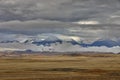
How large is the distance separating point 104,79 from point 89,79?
334 cm

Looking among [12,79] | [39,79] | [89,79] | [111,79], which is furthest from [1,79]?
[111,79]

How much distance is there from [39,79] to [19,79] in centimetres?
441

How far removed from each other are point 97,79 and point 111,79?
3307 mm

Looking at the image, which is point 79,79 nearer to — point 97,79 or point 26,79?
point 97,79

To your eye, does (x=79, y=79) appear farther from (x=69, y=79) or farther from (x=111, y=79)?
(x=111, y=79)

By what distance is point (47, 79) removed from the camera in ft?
214

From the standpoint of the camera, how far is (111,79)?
63688mm

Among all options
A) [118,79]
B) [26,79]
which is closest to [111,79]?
[118,79]

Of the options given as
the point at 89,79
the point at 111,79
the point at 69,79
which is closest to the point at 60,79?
the point at 69,79

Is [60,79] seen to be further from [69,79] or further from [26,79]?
[26,79]

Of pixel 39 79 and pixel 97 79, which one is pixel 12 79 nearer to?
pixel 39 79

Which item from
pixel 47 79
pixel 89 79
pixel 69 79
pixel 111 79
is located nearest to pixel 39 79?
pixel 47 79

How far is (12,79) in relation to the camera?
65.6 meters

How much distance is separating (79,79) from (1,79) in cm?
1579
